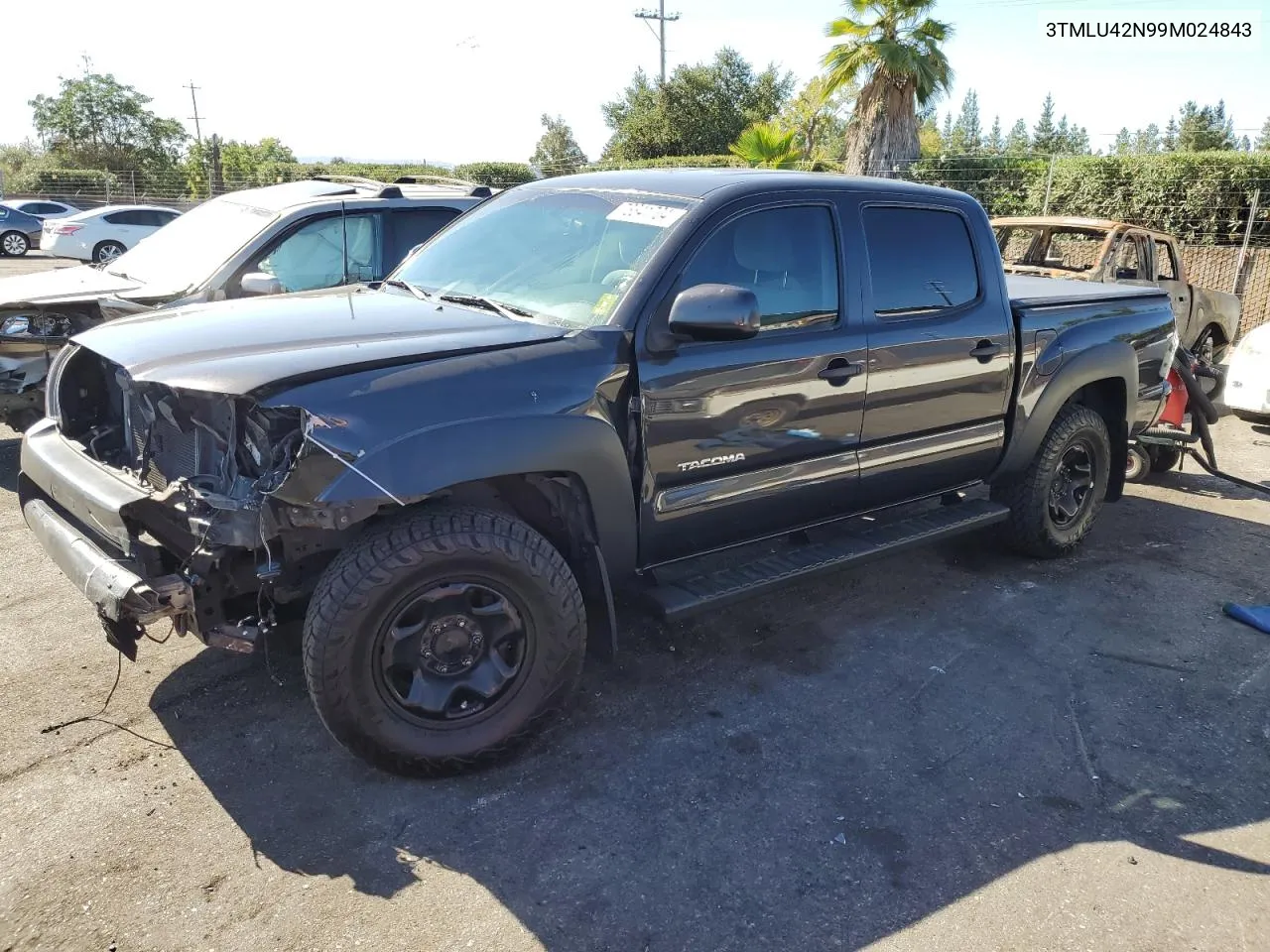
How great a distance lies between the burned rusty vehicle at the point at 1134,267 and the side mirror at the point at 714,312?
6.59 m

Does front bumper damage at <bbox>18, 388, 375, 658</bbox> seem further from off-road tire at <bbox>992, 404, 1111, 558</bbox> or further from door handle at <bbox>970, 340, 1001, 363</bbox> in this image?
off-road tire at <bbox>992, 404, 1111, 558</bbox>

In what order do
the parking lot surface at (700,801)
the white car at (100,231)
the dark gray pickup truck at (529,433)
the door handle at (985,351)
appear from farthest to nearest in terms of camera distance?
the white car at (100,231), the door handle at (985,351), the dark gray pickup truck at (529,433), the parking lot surface at (700,801)

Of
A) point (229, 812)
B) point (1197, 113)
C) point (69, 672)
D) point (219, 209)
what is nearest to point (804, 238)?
point (229, 812)

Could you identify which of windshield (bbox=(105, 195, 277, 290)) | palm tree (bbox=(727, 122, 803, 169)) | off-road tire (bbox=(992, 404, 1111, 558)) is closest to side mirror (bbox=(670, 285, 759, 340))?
off-road tire (bbox=(992, 404, 1111, 558))

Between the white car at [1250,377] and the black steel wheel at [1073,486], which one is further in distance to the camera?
the white car at [1250,377]

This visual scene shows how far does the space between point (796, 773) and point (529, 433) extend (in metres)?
1.52

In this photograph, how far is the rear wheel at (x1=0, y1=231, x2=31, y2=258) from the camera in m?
23.1

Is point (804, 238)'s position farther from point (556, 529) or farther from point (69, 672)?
point (69, 672)

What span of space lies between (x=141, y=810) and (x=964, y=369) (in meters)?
3.80

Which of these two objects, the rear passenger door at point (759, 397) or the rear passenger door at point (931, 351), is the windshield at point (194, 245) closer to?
the rear passenger door at point (759, 397)

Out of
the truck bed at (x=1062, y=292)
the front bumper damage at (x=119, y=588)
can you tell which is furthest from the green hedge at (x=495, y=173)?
→ the front bumper damage at (x=119, y=588)

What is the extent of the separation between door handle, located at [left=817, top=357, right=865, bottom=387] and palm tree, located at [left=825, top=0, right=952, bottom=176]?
14.0 metres

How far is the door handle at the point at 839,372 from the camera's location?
397cm

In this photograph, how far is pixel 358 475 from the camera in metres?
2.83
